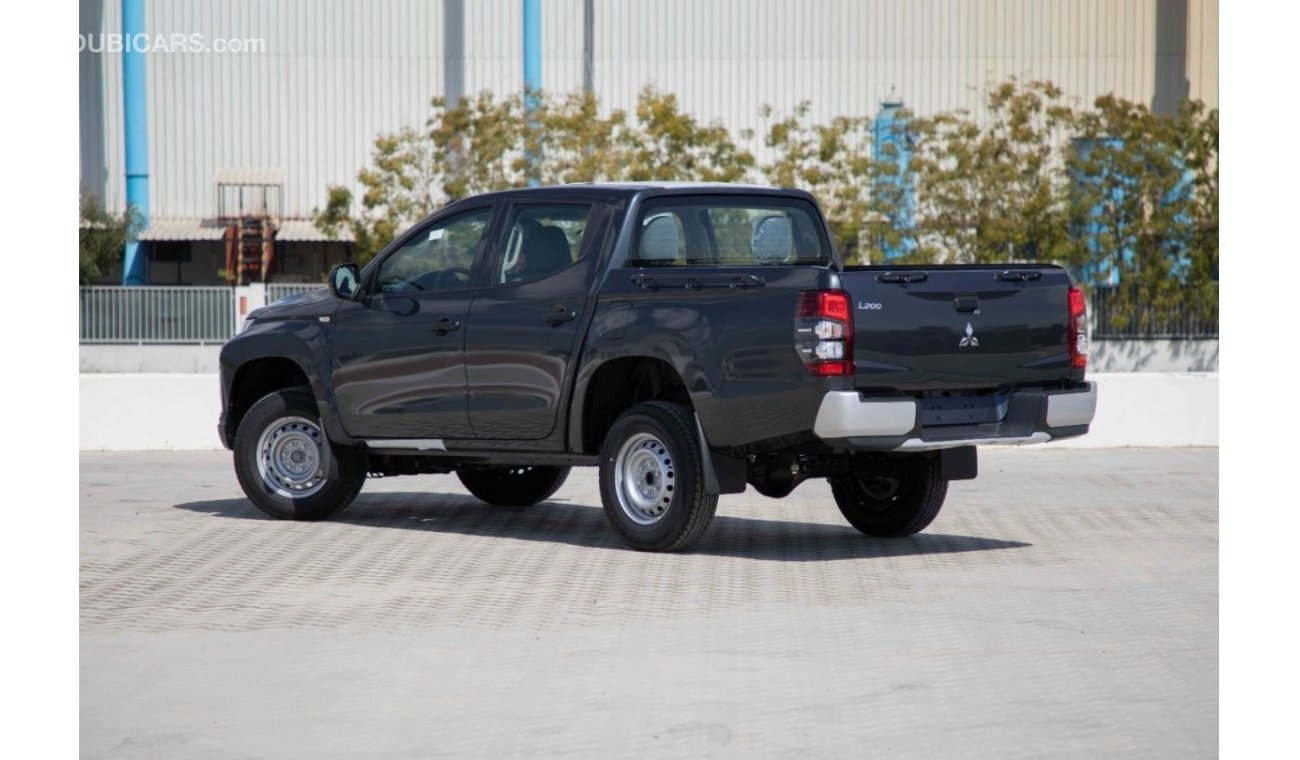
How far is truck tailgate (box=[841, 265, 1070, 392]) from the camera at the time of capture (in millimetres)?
10125

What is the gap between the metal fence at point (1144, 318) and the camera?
36.8m

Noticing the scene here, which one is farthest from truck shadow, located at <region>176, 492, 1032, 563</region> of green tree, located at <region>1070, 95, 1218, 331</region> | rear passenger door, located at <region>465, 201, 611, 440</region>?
green tree, located at <region>1070, 95, 1218, 331</region>

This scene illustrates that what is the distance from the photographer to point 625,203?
11.2 m

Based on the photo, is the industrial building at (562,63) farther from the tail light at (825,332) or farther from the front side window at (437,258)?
the tail light at (825,332)

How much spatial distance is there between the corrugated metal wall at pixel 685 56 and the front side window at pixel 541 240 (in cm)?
3523

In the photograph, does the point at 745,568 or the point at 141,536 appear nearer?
the point at 745,568

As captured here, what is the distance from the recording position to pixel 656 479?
10.9 meters

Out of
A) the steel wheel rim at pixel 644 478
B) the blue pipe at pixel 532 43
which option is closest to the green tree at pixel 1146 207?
the blue pipe at pixel 532 43

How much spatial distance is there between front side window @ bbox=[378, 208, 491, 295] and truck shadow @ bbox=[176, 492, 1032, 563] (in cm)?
146

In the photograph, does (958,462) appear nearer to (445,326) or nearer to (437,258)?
(445,326)

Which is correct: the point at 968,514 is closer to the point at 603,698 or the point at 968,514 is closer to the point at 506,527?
the point at 506,527

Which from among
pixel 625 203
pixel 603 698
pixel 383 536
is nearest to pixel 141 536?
pixel 383 536
